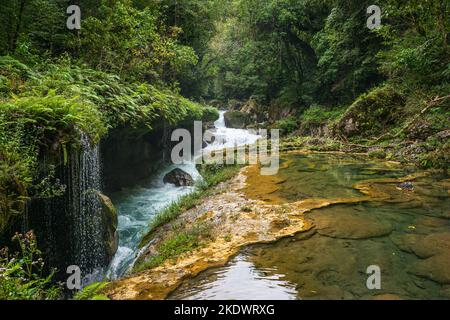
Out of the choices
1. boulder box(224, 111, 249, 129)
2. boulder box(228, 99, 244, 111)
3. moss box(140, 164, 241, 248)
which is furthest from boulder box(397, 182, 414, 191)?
boulder box(228, 99, 244, 111)

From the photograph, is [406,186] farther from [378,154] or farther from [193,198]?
[193,198]

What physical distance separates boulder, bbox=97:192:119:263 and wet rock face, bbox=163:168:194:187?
605cm

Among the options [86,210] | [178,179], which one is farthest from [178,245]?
[178,179]

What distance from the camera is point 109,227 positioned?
306 inches

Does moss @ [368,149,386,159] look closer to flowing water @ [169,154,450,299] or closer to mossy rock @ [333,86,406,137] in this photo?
mossy rock @ [333,86,406,137]

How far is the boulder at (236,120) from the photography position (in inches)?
1133

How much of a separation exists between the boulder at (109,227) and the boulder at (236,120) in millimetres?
21457

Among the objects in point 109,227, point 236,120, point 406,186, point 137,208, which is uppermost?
point 236,120

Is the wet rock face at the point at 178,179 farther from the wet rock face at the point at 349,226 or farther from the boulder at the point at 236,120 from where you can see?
the boulder at the point at 236,120

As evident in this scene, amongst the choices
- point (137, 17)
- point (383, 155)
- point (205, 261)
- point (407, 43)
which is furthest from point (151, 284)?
point (407, 43)

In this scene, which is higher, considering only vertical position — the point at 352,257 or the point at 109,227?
the point at 352,257

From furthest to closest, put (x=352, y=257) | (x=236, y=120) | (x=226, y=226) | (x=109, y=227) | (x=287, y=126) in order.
A: 1. (x=236, y=120)
2. (x=287, y=126)
3. (x=109, y=227)
4. (x=226, y=226)
5. (x=352, y=257)

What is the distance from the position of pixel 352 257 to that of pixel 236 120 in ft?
81.5

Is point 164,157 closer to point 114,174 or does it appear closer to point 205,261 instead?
point 114,174
